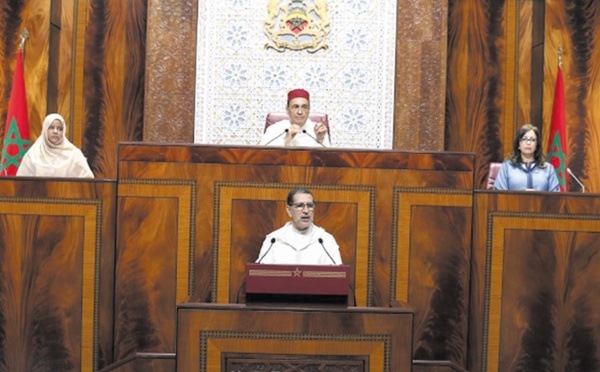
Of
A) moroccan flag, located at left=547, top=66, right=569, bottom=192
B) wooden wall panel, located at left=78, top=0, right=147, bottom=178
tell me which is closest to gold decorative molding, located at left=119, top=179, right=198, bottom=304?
wooden wall panel, located at left=78, top=0, right=147, bottom=178

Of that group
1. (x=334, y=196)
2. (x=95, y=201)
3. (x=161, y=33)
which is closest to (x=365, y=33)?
(x=161, y=33)

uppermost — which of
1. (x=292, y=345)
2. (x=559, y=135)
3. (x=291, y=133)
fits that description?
(x=559, y=135)

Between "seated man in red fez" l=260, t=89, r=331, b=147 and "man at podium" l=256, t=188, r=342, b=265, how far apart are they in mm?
1074

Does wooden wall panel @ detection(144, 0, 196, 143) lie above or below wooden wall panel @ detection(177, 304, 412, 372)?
above

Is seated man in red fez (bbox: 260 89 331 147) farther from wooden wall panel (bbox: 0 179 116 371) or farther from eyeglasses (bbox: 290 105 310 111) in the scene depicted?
wooden wall panel (bbox: 0 179 116 371)

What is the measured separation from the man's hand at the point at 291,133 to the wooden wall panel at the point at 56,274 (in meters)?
1.33

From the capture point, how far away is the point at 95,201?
5016mm

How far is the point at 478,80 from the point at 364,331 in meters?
4.43

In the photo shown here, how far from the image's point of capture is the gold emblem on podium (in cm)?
771

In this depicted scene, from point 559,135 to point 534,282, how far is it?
8.67ft

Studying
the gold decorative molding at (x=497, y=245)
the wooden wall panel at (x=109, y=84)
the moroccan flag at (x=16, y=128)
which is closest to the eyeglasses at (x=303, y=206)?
the gold decorative molding at (x=497, y=245)

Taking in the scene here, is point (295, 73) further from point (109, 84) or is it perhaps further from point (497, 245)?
point (497, 245)

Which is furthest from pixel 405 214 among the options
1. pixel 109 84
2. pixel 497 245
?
pixel 109 84

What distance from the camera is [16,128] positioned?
6973 mm
